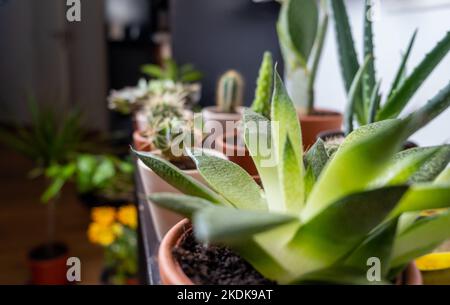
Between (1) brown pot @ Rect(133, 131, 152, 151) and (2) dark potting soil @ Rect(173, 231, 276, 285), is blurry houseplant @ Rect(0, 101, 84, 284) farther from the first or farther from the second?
A: (2) dark potting soil @ Rect(173, 231, 276, 285)

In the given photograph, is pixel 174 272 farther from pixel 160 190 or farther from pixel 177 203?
pixel 160 190

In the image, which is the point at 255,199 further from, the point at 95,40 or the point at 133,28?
→ the point at 95,40

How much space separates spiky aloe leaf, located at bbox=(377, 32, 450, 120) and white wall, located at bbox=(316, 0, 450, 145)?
0.08m

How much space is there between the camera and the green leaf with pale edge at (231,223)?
0.18 meters

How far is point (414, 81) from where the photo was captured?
1.50 feet

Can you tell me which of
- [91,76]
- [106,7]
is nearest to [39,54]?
[91,76]

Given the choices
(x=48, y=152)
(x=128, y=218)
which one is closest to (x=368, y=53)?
(x=128, y=218)

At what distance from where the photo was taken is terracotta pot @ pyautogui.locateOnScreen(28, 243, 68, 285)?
61.4 inches

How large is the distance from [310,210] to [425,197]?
60mm

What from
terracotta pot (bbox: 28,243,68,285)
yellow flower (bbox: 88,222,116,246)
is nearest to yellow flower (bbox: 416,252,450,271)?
yellow flower (bbox: 88,222,116,246)

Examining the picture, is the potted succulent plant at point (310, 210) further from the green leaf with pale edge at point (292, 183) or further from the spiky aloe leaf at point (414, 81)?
the spiky aloe leaf at point (414, 81)

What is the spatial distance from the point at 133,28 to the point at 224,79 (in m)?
2.78

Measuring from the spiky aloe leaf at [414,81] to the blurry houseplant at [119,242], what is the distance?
36.0 inches
